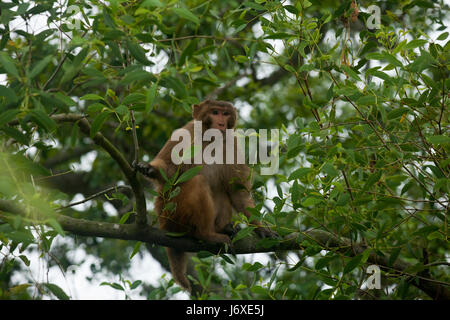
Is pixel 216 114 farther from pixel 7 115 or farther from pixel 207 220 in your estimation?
pixel 7 115

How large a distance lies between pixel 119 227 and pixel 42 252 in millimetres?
976

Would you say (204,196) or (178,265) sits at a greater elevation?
(204,196)

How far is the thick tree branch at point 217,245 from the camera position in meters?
4.44

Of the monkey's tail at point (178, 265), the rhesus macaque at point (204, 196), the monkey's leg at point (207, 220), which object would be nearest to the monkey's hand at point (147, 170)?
the rhesus macaque at point (204, 196)

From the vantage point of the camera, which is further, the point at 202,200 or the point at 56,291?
the point at 202,200

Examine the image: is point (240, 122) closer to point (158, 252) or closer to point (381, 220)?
point (158, 252)

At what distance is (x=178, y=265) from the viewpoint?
20.4ft

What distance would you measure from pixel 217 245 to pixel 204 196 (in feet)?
2.77

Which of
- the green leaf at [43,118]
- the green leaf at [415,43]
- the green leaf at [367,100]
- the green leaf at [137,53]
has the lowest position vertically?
the green leaf at [43,118]

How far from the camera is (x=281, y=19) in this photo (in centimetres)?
400

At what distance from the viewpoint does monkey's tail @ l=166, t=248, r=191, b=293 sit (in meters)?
6.16

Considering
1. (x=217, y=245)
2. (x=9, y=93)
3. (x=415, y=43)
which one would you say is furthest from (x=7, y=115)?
(x=217, y=245)

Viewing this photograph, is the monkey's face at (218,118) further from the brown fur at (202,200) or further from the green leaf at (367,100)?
the green leaf at (367,100)

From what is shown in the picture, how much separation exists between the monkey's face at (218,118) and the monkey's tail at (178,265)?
65.0 inches
